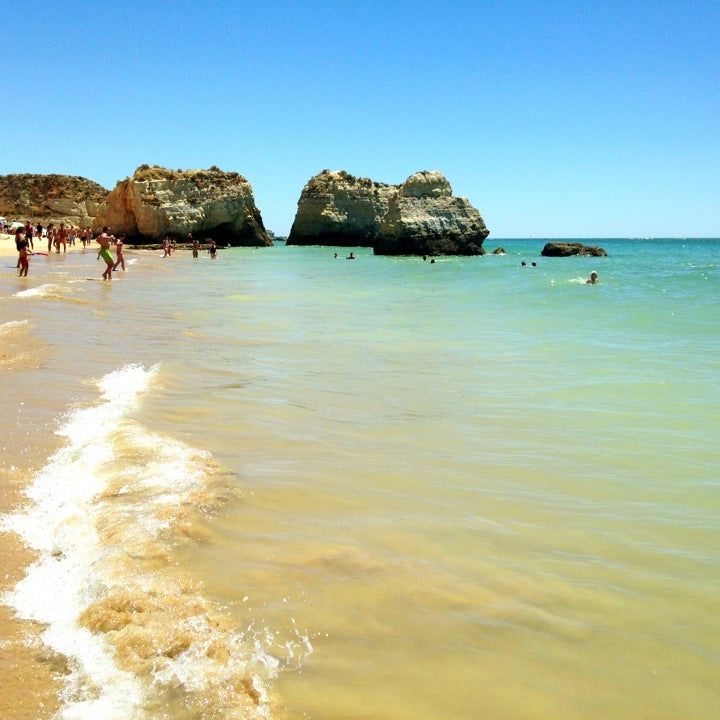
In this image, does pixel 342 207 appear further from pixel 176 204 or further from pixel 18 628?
pixel 18 628

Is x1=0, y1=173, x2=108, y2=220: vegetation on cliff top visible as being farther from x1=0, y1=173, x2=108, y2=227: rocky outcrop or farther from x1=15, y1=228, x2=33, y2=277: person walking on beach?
x1=15, y1=228, x2=33, y2=277: person walking on beach

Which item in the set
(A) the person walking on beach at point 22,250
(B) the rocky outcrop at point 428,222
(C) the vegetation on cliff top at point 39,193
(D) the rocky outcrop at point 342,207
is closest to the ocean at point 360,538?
(A) the person walking on beach at point 22,250

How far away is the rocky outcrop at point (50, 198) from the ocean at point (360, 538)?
8152 cm

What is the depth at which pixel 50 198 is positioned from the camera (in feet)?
271

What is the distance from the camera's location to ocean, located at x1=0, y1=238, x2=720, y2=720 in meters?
2.26

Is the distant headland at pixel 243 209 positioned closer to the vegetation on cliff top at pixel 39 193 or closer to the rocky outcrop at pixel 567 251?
the vegetation on cliff top at pixel 39 193

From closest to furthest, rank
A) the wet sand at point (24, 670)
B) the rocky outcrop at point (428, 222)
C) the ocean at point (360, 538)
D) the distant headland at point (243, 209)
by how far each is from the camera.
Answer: the wet sand at point (24, 670)
the ocean at point (360, 538)
the rocky outcrop at point (428, 222)
the distant headland at point (243, 209)

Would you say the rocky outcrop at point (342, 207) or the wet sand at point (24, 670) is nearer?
the wet sand at point (24, 670)

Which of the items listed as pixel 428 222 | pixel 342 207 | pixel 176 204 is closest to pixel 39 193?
pixel 176 204

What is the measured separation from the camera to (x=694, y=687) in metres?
2.33

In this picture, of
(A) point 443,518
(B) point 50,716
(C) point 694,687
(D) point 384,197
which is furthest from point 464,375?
(D) point 384,197

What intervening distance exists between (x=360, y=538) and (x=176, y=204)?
6312 centimetres

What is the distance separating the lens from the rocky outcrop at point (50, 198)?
80562mm

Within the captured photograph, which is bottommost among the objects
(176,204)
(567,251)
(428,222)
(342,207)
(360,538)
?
(360,538)
